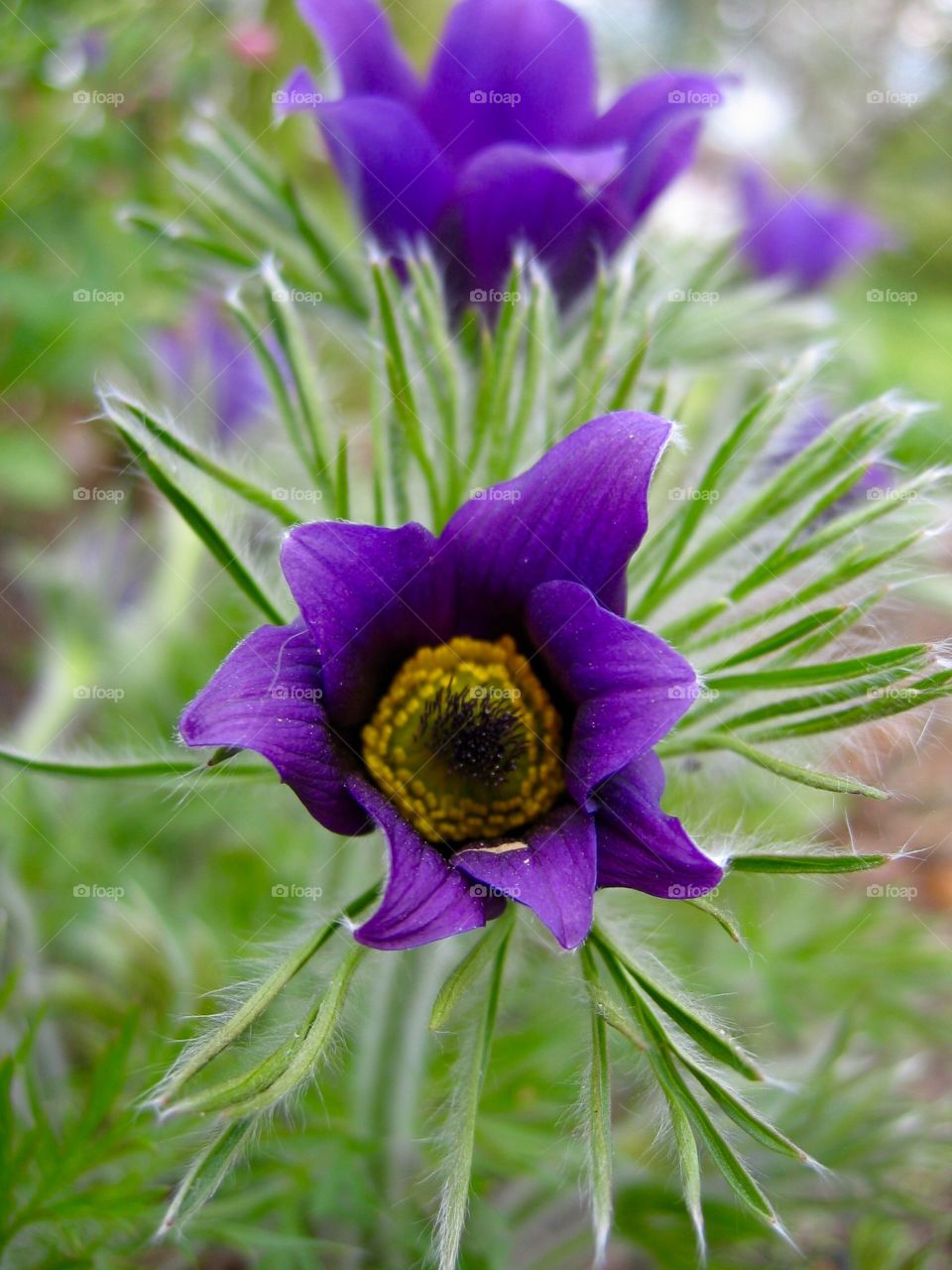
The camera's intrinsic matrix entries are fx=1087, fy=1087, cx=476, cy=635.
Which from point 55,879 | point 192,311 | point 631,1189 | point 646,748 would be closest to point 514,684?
point 646,748

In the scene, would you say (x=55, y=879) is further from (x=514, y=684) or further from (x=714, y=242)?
(x=714, y=242)

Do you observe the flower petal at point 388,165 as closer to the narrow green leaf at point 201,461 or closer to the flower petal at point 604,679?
the narrow green leaf at point 201,461

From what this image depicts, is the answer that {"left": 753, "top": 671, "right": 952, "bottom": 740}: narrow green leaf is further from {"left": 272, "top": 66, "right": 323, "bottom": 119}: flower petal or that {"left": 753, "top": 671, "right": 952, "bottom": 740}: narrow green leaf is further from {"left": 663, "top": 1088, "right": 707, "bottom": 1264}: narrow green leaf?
{"left": 272, "top": 66, "right": 323, "bottom": 119}: flower petal

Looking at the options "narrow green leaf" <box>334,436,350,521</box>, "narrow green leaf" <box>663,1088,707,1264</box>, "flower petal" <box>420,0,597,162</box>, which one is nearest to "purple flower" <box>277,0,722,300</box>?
"flower petal" <box>420,0,597,162</box>

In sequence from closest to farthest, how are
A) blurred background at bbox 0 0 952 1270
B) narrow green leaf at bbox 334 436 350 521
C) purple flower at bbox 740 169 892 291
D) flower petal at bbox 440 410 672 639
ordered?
flower petal at bbox 440 410 672 639
narrow green leaf at bbox 334 436 350 521
blurred background at bbox 0 0 952 1270
purple flower at bbox 740 169 892 291

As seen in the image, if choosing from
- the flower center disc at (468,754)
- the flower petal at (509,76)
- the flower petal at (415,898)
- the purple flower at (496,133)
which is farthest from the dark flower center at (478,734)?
the flower petal at (509,76)

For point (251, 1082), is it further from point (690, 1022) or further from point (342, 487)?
point (342, 487)
